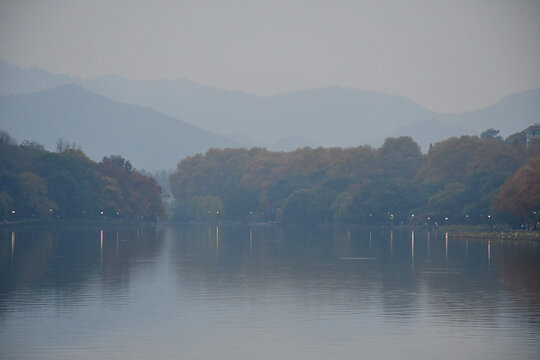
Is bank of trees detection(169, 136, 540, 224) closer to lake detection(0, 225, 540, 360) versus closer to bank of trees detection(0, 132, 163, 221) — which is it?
bank of trees detection(0, 132, 163, 221)

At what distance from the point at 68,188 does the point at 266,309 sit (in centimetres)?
10476

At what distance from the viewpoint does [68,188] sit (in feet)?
426

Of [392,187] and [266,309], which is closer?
[266,309]

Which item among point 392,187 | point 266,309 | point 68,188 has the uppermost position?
point 392,187

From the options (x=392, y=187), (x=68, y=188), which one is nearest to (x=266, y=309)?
(x=68, y=188)

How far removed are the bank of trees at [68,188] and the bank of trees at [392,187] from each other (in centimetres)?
3515

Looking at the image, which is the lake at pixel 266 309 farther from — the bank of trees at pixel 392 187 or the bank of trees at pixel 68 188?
the bank of trees at pixel 68 188

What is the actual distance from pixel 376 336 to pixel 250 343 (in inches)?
154

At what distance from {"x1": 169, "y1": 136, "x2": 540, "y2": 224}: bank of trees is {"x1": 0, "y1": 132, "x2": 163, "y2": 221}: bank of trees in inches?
1384

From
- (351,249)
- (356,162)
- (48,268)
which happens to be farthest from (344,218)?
(48,268)

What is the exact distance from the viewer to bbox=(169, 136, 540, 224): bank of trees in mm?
124938

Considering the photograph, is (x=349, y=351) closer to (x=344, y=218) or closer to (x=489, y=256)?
(x=489, y=256)

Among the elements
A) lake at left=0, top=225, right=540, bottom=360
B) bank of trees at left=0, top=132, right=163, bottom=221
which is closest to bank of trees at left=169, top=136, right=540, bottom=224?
bank of trees at left=0, top=132, right=163, bottom=221

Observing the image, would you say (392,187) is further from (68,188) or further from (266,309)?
(266,309)
